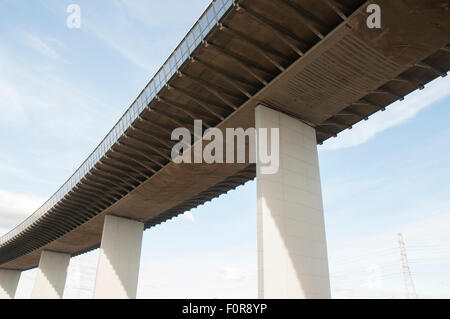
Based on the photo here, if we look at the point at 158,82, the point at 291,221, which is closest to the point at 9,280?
the point at 158,82

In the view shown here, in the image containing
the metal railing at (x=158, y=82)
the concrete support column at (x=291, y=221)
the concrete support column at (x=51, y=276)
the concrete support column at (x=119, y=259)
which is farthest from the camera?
the concrete support column at (x=51, y=276)

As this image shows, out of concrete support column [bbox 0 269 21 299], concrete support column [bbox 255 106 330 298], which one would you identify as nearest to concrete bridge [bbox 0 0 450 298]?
concrete support column [bbox 255 106 330 298]

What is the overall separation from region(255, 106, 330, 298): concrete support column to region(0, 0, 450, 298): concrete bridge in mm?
57

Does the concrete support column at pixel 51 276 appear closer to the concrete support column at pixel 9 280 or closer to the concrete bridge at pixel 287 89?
the concrete support column at pixel 9 280

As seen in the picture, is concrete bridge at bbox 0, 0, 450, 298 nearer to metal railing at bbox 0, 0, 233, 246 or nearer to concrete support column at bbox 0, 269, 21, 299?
metal railing at bbox 0, 0, 233, 246

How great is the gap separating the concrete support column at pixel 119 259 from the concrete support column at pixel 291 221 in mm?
22950

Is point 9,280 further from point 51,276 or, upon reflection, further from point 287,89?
point 287,89

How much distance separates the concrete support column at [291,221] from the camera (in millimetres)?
15172

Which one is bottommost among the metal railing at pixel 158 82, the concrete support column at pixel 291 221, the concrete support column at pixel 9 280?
the concrete support column at pixel 291 221

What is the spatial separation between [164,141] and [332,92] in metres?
11.6

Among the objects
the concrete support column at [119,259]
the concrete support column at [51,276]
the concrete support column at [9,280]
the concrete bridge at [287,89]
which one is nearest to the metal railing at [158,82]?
the concrete bridge at [287,89]

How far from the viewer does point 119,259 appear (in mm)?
34438

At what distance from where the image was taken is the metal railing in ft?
47.2

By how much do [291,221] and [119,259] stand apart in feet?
78.3
